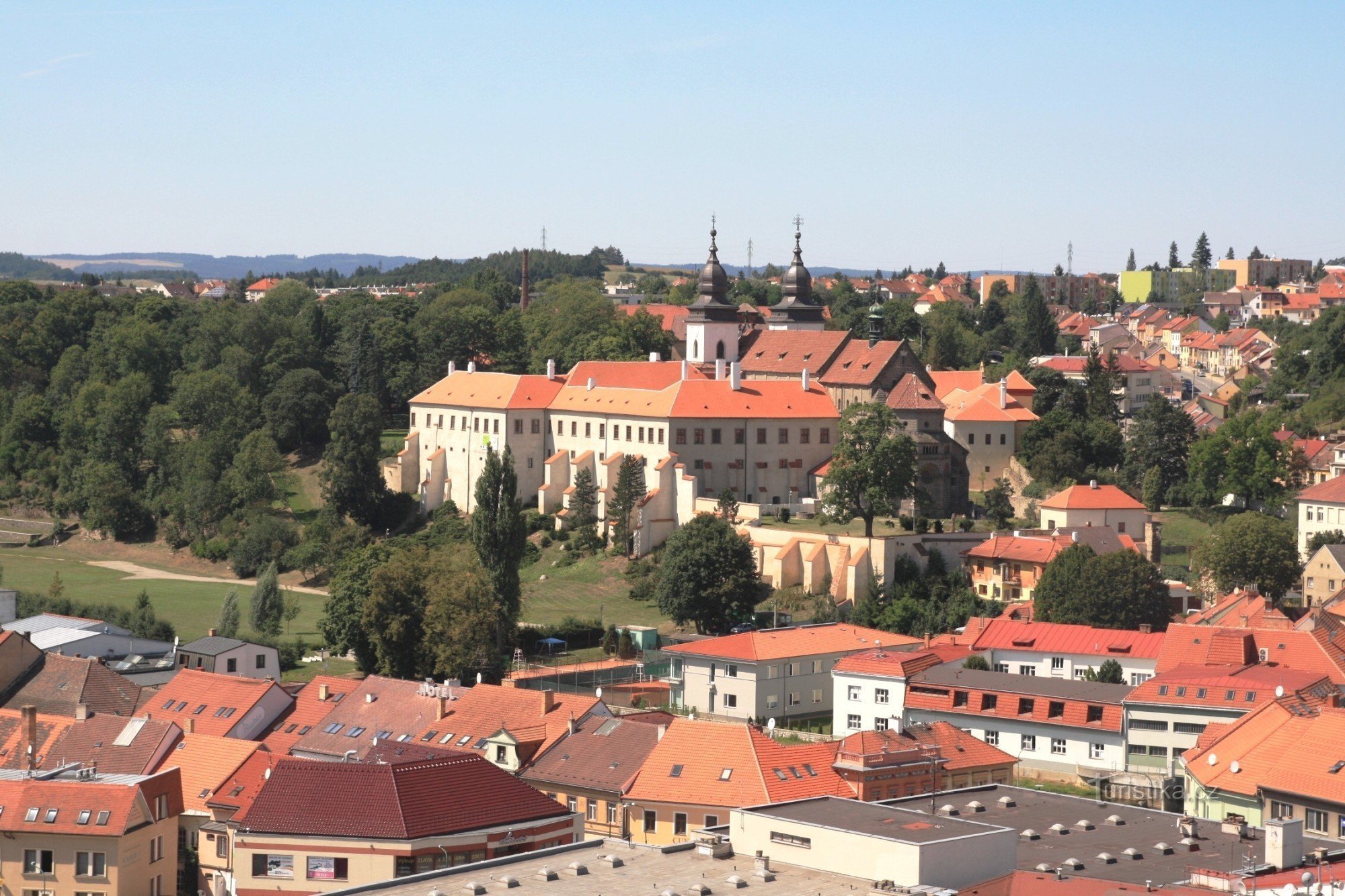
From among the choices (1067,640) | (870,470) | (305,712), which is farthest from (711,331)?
(305,712)

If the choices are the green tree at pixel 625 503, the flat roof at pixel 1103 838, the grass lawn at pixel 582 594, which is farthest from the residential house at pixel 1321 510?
the flat roof at pixel 1103 838

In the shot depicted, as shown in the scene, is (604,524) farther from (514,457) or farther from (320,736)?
(320,736)

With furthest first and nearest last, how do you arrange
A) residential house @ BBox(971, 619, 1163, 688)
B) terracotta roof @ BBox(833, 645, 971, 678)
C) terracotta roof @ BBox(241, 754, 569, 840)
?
residential house @ BBox(971, 619, 1163, 688)
terracotta roof @ BBox(833, 645, 971, 678)
terracotta roof @ BBox(241, 754, 569, 840)

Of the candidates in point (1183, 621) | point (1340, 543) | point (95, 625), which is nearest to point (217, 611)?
point (95, 625)

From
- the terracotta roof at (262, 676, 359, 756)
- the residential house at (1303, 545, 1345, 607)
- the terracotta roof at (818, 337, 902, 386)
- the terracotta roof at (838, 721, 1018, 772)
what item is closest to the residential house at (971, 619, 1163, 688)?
the terracotta roof at (838, 721, 1018, 772)

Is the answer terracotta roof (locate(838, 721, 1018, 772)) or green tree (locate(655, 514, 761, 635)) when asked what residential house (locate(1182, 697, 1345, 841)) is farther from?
green tree (locate(655, 514, 761, 635))

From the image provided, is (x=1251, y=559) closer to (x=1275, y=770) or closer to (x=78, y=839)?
(x=1275, y=770)

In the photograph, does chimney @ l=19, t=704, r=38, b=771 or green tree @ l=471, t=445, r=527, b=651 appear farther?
green tree @ l=471, t=445, r=527, b=651
